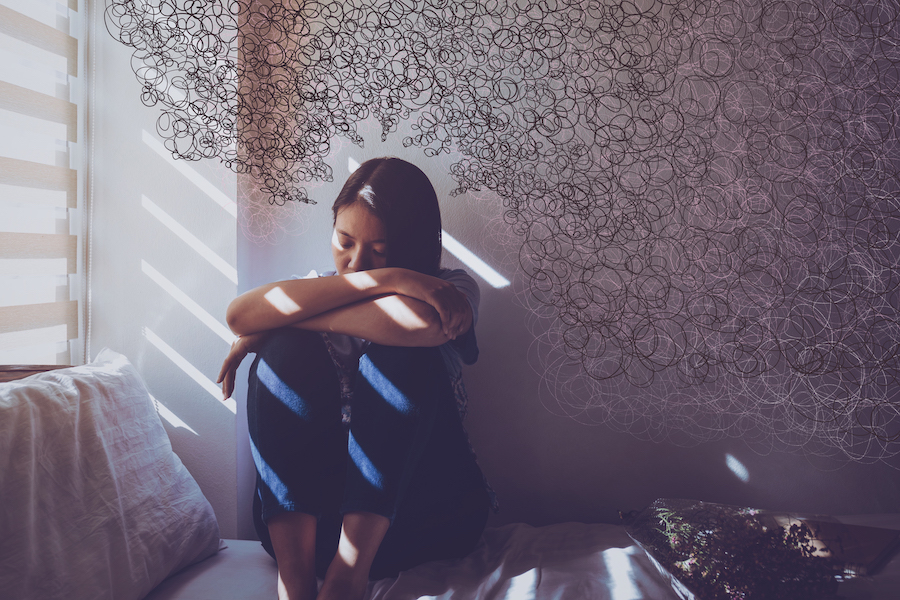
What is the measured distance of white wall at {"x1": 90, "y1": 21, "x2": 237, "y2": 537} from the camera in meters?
1.18

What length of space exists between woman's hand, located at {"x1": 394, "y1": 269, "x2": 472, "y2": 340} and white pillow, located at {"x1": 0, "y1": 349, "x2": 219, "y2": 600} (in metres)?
0.59

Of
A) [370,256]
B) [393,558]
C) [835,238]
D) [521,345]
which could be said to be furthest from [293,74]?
[835,238]

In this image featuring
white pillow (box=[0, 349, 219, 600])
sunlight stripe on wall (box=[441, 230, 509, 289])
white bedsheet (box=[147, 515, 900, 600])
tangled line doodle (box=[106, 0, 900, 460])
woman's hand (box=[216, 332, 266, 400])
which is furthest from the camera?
sunlight stripe on wall (box=[441, 230, 509, 289])

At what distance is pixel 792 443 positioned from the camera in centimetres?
119

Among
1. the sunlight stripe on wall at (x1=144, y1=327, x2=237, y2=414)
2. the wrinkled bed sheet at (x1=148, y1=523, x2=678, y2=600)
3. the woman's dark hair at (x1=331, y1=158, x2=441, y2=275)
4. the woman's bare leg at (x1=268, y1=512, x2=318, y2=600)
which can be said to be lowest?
the wrinkled bed sheet at (x1=148, y1=523, x2=678, y2=600)

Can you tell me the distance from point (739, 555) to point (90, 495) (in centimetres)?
110

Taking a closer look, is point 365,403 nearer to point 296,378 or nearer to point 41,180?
point 296,378

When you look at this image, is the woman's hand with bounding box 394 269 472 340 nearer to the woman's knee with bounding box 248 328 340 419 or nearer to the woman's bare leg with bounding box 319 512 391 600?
the woman's knee with bounding box 248 328 340 419

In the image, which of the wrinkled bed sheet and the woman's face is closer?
the wrinkled bed sheet

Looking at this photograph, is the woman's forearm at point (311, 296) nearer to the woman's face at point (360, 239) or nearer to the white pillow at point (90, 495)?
the woman's face at point (360, 239)

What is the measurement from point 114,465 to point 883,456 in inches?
65.4

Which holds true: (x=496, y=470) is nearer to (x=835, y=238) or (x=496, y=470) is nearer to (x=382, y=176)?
(x=382, y=176)

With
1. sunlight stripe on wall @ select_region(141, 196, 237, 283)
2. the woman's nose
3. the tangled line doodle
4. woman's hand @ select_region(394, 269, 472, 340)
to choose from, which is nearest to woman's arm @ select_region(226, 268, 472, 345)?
woman's hand @ select_region(394, 269, 472, 340)

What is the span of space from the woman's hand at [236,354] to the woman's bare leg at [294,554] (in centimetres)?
33
